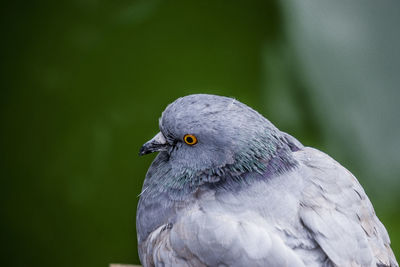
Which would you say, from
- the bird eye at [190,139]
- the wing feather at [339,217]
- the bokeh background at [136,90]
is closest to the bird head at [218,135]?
the bird eye at [190,139]

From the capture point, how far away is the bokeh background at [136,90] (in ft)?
7.66

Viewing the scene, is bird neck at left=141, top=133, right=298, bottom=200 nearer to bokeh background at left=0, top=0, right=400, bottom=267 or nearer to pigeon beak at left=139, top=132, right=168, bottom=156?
pigeon beak at left=139, top=132, right=168, bottom=156

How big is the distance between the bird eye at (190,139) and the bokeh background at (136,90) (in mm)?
989

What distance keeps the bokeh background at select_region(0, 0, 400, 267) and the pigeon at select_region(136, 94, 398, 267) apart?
2.48 feet

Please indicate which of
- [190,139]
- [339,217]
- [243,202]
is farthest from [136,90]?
[339,217]

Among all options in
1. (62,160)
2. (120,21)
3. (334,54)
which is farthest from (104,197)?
(334,54)

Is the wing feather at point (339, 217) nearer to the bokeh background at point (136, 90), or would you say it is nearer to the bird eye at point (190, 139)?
the bird eye at point (190, 139)

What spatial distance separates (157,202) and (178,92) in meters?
1.05

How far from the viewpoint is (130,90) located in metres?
2.62

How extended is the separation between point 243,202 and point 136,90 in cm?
126

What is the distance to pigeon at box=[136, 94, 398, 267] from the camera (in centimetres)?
142

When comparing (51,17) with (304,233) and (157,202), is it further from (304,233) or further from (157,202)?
(304,233)

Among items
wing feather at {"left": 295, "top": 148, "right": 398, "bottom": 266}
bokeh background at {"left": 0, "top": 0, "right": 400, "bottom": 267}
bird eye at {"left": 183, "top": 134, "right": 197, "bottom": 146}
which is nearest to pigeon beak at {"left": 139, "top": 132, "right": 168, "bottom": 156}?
bird eye at {"left": 183, "top": 134, "right": 197, "bottom": 146}

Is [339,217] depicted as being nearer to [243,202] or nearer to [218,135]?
[243,202]
